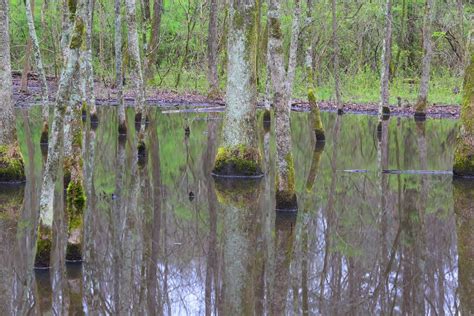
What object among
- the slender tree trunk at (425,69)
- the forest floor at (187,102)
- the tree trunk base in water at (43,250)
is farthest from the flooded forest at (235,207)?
the forest floor at (187,102)

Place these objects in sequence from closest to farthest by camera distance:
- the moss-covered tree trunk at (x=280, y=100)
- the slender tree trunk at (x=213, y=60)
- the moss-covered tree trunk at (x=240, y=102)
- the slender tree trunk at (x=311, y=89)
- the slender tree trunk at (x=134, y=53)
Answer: the moss-covered tree trunk at (x=280, y=100)
the moss-covered tree trunk at (x=240, y=102)
the slender tree trunk at (x=134, y=53)
the slender tree trunk at (x=311, y=89)
the slender tree trunk at (x=213, y=60)

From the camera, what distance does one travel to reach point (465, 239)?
10.2 metres

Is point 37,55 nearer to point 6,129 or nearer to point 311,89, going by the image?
point 6,129

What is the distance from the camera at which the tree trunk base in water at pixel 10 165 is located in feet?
45.4

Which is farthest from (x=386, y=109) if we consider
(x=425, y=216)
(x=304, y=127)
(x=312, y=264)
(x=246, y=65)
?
(x=312, y=264)

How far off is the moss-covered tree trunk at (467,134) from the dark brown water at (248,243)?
607 millimetres

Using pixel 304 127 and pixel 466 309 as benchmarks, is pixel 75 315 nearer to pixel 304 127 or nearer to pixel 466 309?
pixel 466 309

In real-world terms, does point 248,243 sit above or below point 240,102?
below

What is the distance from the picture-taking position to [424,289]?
7965 millimetres

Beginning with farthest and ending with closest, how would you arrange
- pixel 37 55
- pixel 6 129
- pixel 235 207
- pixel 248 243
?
pixel 37 55 < pixel 6 129 < pixel 235 207 < pixel 248 243

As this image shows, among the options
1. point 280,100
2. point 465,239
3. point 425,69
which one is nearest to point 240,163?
point 280,100

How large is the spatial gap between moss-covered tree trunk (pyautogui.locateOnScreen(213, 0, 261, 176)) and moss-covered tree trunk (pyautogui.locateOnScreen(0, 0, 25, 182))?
4078mm

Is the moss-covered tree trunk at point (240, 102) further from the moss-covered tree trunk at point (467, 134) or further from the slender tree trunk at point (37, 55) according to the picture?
the slender tree trunk at point (37, 55)

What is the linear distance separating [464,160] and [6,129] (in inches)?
374
